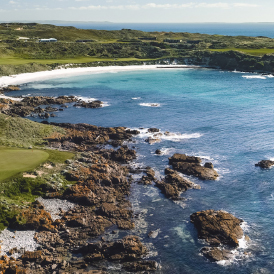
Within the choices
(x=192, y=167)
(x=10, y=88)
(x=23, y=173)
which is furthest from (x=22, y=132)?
(x=10, y=88)

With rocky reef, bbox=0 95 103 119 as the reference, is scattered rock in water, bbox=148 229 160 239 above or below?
below

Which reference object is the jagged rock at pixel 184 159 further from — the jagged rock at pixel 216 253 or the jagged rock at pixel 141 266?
the jagged rock at pixel 141 266

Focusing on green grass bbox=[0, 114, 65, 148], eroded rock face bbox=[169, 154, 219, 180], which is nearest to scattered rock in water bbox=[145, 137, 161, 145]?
eroded rock face bbox=[169, 154, 219, 180]

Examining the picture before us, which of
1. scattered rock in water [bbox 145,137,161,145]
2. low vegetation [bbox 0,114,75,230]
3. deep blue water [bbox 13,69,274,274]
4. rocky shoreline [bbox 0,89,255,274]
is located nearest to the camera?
rocky shoreline [bbox 0,89,255,274]

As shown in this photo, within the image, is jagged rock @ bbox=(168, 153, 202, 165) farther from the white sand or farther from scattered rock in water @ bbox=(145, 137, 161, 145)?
the white sand

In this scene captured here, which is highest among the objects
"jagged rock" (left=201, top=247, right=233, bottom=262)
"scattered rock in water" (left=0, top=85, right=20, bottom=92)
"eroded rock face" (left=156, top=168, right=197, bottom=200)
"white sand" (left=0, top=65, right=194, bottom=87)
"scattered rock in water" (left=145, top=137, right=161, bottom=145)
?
"white sand" (left=0, top=65, right=194, bottom=87)

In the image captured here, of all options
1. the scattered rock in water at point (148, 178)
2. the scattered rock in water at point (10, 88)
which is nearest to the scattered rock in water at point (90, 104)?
the scattered rock in water at point (10, 88)

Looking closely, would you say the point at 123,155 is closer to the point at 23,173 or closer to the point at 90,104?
the point at 23,173
